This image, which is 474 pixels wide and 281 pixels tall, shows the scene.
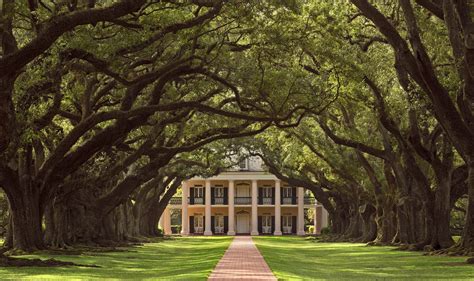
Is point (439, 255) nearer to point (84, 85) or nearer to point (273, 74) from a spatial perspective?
point (273, 74)

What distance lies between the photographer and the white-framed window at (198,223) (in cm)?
10779

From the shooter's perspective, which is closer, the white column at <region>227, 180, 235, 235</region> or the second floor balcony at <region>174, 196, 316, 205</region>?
the white column at <region>227, 180, 235, 235</region>

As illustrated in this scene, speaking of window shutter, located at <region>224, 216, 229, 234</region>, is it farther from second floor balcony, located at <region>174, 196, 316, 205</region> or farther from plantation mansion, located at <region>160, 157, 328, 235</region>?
second floor balcony, located at <region>174, 196, 316, 205</region>

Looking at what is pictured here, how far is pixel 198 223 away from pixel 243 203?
21.3 ft

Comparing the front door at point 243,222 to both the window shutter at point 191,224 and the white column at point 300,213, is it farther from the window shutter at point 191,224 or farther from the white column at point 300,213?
the white column at point 300,213

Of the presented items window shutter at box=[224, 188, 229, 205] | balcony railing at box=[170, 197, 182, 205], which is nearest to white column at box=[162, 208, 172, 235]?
balcony railing at box=[170, 197, 182, 205]

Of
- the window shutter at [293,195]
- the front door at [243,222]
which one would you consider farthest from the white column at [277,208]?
the front door at [243,222]

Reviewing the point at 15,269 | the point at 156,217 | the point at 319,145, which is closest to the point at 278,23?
the point at 15,269

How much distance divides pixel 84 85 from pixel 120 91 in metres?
2.96

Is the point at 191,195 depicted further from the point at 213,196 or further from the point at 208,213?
the point at 208,213

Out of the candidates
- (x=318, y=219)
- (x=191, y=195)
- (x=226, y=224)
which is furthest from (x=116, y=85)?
(x=318, y=219)

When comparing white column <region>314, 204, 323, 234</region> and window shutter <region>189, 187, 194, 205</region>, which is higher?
window shutter <region>189, 187, 194, 205</region>

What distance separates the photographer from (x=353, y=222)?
64.2 metres

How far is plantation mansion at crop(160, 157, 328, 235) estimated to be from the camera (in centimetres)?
10600
